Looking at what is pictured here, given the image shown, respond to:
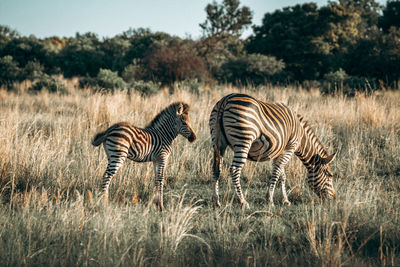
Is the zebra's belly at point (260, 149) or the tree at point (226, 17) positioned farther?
the tree at point (226, 17)

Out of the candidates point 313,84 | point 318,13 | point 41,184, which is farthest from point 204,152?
point 318,13

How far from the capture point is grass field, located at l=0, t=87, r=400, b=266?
336 centimetres

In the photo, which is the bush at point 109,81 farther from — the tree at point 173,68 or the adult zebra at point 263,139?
the adult zebra at point 263,139

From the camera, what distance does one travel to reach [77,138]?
793 centimetres

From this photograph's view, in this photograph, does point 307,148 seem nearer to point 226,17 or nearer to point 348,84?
point 348,84

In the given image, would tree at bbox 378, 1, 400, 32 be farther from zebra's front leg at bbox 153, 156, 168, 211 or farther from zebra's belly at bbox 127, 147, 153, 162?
zebra's belly at bbox 127, 147, 153, 162

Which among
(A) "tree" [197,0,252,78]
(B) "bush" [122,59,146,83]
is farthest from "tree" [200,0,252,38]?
(B) "bush" [122,59,146,83]

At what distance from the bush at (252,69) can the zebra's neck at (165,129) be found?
58.0 feet

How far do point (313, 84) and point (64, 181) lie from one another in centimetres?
1776

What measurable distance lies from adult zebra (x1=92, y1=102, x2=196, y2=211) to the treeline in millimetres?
10479

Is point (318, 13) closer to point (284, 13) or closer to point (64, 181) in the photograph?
point (284, 13)

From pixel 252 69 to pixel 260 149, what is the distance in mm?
18294

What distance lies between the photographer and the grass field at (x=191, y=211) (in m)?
3.36

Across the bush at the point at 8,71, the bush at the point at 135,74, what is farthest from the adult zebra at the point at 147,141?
the bush at the point at 8,71
